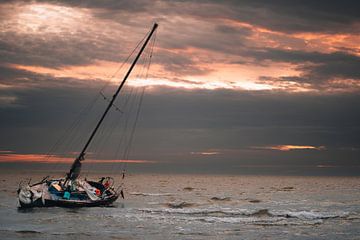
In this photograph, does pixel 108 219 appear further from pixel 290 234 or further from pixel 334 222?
pixel 334 222

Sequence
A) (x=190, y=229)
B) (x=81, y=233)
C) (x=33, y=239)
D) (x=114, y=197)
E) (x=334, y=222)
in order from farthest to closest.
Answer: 1. (x=114, y=197)
2. (x=334, y=222)
3. (x=190, y=229)
4. (x=81, y=233)
5. (x=33, y=239)

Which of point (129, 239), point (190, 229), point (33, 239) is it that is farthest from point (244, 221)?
point (33, 239)

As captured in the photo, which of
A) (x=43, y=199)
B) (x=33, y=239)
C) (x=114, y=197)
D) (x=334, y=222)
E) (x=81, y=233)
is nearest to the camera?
(x=33, y=239)

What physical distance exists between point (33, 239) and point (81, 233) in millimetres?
5088

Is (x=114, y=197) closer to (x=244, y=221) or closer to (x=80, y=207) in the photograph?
(x=80, y=207)

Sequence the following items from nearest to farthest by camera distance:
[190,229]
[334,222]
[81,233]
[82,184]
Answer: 1. [81,233]
2. [190,229]
3. [334,222]
4. [82,184]

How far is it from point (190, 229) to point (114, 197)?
2503cm

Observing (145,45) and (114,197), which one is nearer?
(145,45)

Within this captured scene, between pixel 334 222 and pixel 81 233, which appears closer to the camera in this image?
pixel 81 233

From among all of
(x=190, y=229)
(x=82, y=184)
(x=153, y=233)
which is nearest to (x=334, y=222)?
(x=190, y=229)

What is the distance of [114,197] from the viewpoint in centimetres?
6669

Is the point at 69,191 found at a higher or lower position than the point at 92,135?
lower

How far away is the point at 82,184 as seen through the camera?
61.7m

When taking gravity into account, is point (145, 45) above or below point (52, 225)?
above
